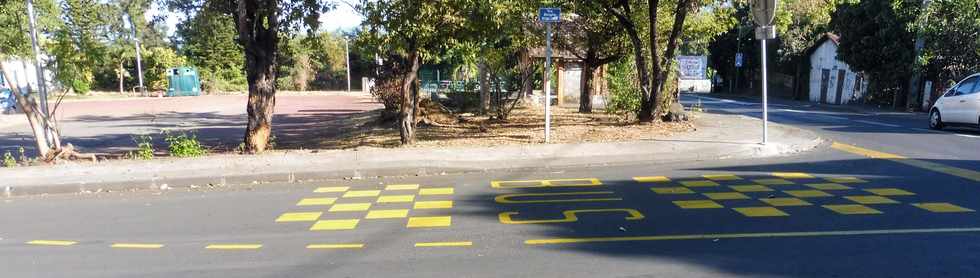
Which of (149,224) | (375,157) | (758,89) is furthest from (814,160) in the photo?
(758,89)

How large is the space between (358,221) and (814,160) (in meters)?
7.64

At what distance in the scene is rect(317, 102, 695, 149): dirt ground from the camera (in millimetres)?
12742

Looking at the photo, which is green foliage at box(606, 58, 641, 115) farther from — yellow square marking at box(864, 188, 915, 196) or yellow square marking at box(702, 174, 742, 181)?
yellow square marking at box(864, 188, 915, 196)

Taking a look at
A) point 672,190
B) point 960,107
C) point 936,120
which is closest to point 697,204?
point 672,190

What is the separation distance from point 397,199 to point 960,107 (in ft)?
44.8

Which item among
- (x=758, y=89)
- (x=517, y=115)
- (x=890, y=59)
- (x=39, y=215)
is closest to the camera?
(x=39, y=215)

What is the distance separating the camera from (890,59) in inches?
1041

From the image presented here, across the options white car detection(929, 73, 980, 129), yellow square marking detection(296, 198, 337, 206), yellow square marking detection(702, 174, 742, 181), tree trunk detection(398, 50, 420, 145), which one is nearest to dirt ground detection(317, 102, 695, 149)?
tree trunk detection(398, 50, 420, 145)

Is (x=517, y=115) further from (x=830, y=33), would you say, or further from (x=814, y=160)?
(x=830, y=33)

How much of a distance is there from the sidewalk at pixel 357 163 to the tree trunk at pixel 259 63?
78cm

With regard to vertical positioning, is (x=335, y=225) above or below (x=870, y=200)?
below

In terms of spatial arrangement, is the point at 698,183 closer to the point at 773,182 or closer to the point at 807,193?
the point at 773,182

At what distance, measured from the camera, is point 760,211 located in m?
6.32

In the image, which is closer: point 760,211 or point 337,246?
point 337,246
